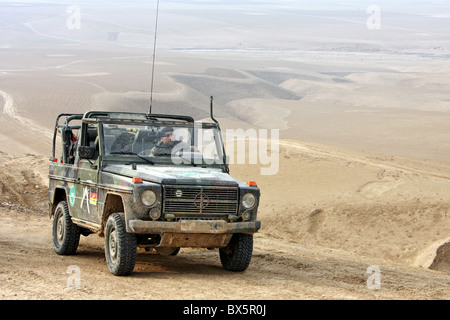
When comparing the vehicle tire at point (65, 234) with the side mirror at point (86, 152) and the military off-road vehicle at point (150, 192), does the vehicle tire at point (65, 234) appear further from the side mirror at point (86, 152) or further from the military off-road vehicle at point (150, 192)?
the side mirror at point (86, 152)

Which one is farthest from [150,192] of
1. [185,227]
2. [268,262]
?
[268,262]

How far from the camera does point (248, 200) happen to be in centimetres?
888

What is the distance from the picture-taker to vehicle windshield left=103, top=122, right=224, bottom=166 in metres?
9.55

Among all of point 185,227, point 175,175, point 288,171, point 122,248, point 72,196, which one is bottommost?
point 288,171

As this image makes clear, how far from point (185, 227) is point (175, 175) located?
2.17ft

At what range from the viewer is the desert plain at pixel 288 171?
878cm

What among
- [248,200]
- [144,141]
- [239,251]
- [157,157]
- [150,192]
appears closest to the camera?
[150,192]

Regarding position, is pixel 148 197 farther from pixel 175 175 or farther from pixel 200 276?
pixel 200 276

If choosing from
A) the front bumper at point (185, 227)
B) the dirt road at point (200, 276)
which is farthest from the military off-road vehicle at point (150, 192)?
the dirt road at point (200, 276)

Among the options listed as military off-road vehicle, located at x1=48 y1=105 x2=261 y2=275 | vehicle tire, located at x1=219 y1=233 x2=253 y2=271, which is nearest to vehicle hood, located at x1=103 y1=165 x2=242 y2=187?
military off-road vehicle, located at x1=48 y1=105 x2=261 y2=275

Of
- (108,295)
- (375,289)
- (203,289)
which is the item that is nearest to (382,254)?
(375,289)

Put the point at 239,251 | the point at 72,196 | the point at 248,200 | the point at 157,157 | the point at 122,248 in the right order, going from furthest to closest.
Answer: the point at 72,196 < the point at 157,157 < the point at 239,251 < the point at 248,200 < the point at 122,248

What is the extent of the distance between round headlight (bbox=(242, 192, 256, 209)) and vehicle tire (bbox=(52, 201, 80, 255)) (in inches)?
116

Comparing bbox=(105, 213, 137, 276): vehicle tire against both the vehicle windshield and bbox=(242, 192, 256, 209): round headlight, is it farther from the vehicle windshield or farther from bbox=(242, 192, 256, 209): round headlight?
bbox=(242, 192, 256, 209): round headlight
